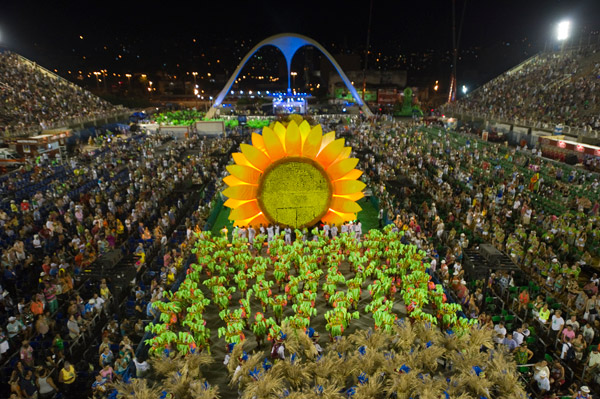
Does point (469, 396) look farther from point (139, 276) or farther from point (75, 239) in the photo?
point (75, 239)

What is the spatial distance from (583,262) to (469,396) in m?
8.46

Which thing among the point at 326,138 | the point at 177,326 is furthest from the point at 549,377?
the point at 326,138

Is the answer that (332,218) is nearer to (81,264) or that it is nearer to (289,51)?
(81,264)

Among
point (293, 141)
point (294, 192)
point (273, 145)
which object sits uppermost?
point (293, 141)

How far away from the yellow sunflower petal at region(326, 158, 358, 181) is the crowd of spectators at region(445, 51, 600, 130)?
23.0m

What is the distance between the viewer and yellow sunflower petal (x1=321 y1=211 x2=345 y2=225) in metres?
15.2

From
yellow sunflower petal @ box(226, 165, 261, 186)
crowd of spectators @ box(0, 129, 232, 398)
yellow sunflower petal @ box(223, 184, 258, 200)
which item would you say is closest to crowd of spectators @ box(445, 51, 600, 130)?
yellow sunflower petal @ box(226, 165, 261, 186)

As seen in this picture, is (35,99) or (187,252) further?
(35,99)

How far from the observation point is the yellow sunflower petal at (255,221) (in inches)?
584

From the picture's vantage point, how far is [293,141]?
14.0 m

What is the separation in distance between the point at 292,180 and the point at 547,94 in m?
35.3

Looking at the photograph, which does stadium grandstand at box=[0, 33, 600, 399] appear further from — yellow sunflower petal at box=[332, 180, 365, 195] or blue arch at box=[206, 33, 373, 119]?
blue arch at box=[206, 33, 373, 119]

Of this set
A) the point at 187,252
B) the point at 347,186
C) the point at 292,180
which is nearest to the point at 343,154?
the point at 347,186

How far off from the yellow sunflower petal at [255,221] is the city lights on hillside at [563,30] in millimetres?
50067
